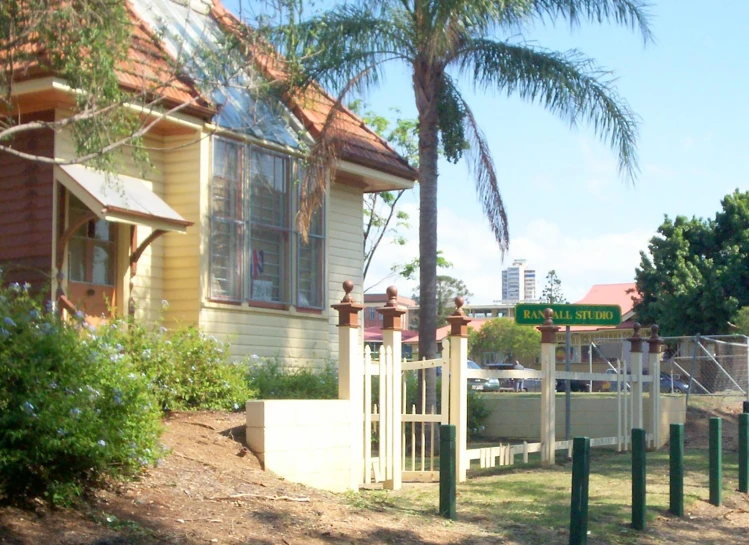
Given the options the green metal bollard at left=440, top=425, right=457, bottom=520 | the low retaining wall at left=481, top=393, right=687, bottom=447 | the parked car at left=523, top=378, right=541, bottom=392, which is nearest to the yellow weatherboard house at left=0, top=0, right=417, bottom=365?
the low retaining wall at left=481, top=393, right=687, bottom=447

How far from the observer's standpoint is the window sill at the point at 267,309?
1404cm

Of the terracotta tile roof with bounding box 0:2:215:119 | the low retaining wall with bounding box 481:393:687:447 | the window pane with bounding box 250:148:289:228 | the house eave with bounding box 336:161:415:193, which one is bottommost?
the low retaining wall with bounding box 481:393:687:447

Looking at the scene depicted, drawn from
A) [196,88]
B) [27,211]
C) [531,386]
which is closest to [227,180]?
[196,88]

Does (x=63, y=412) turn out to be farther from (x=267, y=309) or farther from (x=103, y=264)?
(x=267, y=309)

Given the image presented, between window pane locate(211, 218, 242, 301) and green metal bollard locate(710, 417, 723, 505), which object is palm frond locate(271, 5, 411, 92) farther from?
green metal bollard locate(710, 417, 723, 505)

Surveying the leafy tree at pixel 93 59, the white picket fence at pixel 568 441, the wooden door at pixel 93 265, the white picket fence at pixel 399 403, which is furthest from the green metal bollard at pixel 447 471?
the wooden door at pixel 93 265

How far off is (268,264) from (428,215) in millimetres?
2807

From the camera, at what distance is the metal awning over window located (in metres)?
11.7

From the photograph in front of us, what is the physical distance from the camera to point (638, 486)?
29.3ft

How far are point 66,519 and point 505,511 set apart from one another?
4.28 meters

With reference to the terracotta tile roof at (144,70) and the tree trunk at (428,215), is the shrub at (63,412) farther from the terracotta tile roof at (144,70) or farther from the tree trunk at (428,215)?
the tree trunk at (428,215)

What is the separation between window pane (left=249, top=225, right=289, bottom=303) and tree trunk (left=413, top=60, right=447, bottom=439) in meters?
2.49

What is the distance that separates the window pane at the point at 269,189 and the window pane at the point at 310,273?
0.68 meters

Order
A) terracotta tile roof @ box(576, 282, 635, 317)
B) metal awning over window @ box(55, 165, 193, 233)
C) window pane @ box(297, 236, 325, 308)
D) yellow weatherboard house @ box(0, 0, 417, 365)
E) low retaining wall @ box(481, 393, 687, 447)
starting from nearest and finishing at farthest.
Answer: metal awning over window @ box(55, 165, 193, 233) → yellow weatherboard house @ box(0, 0, 417, 365) → low retaining wall @ box(481, 393, 687, 447) → window pane @ box(297, 236, 325, 308) → terracotta tile roof @ box(576, 282, 635, 317)
